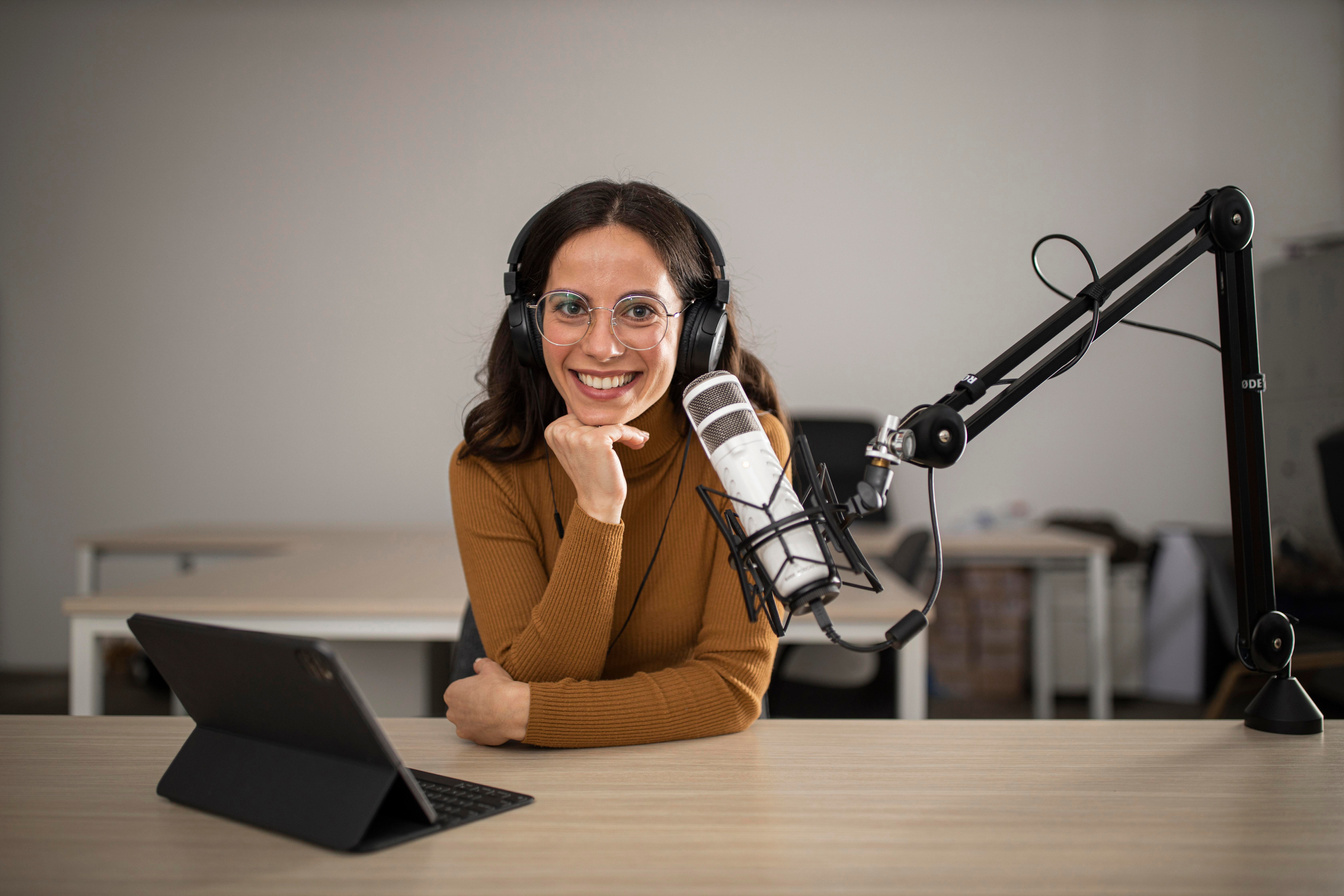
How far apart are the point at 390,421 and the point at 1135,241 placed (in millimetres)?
3457

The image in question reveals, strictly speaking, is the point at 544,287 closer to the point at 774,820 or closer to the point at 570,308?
the point at 570,308

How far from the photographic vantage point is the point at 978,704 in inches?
153

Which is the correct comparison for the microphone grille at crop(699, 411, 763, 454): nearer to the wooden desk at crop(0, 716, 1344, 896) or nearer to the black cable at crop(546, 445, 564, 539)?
the wooden desk at crop(0, 716, 1344, 896)

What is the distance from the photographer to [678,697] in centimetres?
100

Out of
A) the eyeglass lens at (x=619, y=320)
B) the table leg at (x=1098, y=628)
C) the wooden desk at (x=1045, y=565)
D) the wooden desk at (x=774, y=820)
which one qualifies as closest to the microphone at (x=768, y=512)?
the wooden desk at (x=774, y=820)

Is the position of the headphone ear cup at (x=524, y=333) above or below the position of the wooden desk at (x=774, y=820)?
above

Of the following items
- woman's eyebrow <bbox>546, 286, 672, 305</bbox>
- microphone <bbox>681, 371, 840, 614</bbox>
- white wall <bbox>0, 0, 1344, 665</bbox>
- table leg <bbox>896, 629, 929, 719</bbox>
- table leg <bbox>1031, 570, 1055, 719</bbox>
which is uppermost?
white wall <bbox>0, 0, 1344, 665</bbox>

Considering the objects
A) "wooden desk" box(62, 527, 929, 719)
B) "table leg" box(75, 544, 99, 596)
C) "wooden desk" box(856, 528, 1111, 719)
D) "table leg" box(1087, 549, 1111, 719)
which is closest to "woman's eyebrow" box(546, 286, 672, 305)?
"wooden desk" box(62, 527, 929, 719)

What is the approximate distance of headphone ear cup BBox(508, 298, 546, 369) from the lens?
1129mm

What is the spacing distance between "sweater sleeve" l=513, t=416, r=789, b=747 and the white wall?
11.3 ft

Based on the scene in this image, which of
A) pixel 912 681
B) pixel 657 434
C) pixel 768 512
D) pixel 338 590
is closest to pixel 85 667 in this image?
Result: pixel 338 590

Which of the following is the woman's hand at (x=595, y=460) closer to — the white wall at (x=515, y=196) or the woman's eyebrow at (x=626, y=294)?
the woman's eyebrow at (x=626, y=294)

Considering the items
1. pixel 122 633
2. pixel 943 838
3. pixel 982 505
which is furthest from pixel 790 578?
pixel 982 505

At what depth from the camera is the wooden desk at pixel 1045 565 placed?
3.18m
